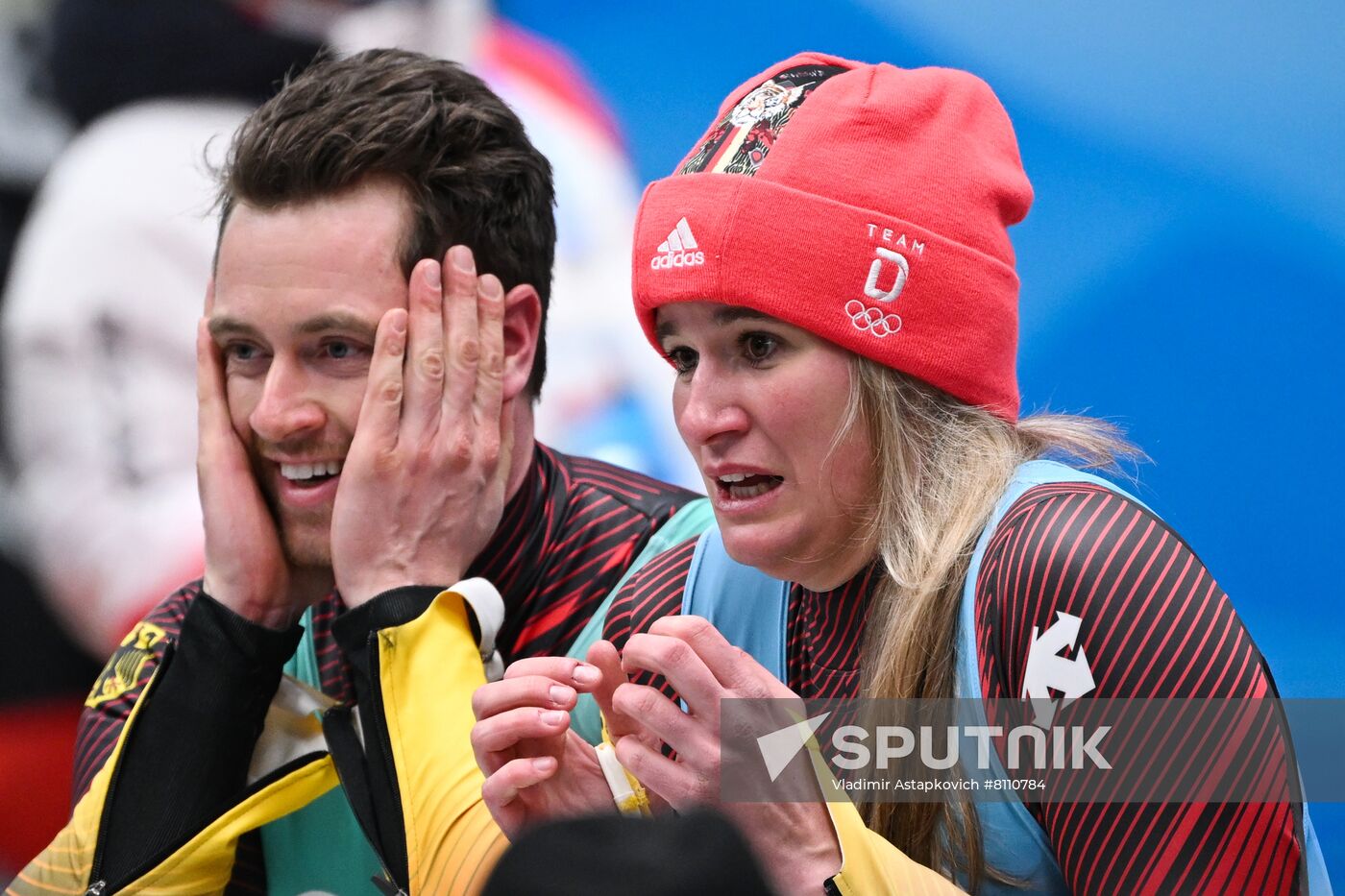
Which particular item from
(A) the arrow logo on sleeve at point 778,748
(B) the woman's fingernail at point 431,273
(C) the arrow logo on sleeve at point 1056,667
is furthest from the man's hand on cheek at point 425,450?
(C) the arrow logo on sleeve at point 1056,667

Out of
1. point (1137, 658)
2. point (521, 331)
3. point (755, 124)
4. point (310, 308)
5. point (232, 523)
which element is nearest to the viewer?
point (1137, 658)

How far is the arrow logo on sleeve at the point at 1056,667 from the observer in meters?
1.29

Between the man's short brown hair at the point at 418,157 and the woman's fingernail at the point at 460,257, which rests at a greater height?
the man's short brown hair at the point at 418,157

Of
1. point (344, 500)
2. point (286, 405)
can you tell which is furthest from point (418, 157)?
point (344, 500)

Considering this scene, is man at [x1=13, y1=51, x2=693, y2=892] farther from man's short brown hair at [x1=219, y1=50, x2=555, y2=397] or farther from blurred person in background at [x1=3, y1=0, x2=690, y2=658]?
blurred person in background at [x1=3, y1=0, x2=690, y2=658]

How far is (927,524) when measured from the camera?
1538 mm

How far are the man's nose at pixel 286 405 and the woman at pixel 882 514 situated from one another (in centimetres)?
54

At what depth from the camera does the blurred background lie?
7.03 ft

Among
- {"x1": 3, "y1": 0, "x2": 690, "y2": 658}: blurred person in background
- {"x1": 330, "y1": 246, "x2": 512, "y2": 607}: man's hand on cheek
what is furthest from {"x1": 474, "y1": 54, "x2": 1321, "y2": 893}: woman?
{"x1": 3, "y1": 0, "x2": 690, "y2": 658}: blurred person in background

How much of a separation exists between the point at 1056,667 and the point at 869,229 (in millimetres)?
537

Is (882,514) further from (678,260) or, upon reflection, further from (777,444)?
(678,260)

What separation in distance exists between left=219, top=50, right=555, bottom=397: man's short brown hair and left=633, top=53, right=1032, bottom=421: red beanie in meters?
0.52

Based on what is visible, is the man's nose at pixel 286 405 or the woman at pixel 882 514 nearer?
the woman at pixel 882 514

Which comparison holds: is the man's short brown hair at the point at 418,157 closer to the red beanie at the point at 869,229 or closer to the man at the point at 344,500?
the man at the point at 344,500
